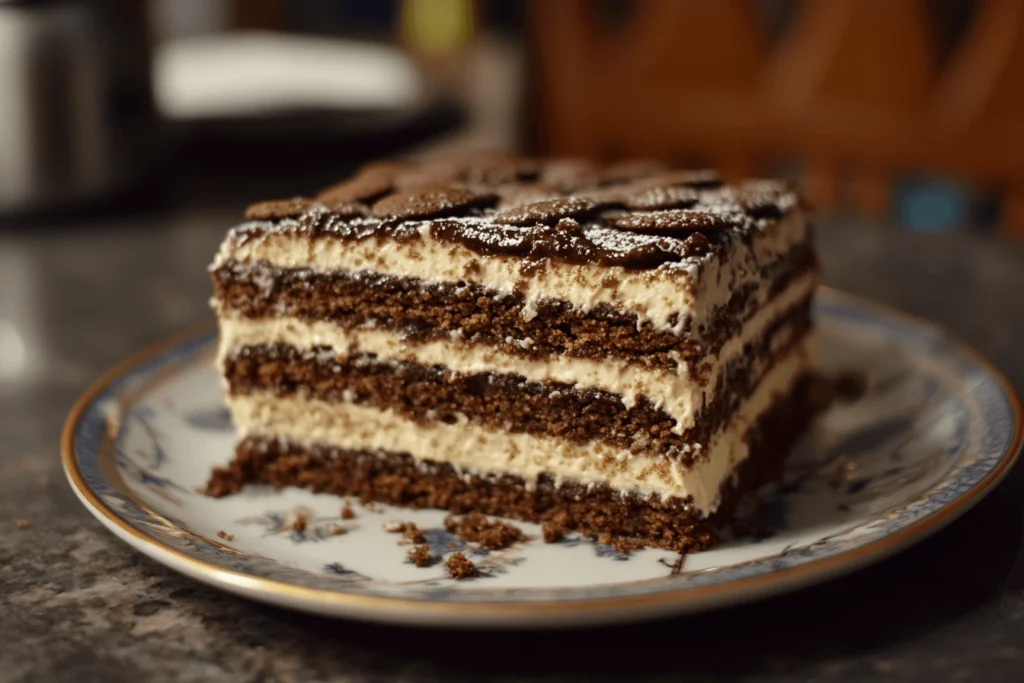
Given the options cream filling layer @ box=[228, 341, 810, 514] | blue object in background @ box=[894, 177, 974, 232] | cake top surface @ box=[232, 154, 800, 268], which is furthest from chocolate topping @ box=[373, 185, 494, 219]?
blue object in background @ box=[894, 177, 974, 232]

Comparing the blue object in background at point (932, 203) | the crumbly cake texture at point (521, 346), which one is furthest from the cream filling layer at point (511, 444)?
the blue object in background at point (932, 203)

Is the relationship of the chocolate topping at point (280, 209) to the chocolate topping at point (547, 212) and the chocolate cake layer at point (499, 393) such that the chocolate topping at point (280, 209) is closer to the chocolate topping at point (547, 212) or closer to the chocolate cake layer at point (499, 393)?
the chocolate cake layer at point (499, 393)

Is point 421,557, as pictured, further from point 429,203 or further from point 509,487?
point 429,203

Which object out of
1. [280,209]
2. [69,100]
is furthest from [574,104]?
[280,209]

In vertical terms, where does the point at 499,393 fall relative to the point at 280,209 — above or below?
below

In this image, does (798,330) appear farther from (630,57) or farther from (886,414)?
(630,57)

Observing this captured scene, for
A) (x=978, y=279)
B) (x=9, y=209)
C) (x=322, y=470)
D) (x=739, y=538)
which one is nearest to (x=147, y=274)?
(x=9, y=209)
